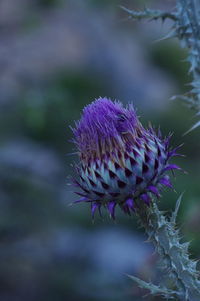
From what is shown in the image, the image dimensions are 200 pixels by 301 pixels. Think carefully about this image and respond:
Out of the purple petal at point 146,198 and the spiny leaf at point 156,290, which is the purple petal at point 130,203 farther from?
the spiny leaf at point 156,290

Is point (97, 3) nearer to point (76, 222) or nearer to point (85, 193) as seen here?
point (76, 222)

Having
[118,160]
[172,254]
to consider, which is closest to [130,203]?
[118,160]

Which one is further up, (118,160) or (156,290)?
(118,160)

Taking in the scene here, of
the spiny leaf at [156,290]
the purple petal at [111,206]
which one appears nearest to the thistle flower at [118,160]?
the purple petal at [111,206]

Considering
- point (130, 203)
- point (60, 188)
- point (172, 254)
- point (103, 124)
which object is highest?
point (60, 188)

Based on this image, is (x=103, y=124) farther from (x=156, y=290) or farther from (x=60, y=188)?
(x=60, y=188)
